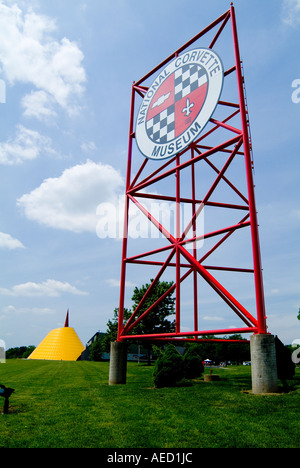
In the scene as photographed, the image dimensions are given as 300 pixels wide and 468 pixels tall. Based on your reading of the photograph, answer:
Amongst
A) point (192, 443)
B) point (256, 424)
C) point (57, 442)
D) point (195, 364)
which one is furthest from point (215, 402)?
point (195, 364)

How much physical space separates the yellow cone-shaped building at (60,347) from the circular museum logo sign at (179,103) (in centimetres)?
8561

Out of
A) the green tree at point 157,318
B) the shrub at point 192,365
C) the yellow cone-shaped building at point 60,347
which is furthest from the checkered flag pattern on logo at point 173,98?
the yellow cone-shaped building at point 60,347

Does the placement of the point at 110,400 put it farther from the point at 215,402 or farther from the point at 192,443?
the point at 192,443

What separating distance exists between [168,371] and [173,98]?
11.8 m

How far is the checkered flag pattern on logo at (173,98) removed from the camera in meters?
14.4

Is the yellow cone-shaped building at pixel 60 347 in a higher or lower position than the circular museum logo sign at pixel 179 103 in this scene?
lower

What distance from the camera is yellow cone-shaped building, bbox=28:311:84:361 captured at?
91.0 meters

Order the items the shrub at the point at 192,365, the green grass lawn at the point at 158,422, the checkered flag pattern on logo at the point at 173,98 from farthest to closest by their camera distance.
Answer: the shrub at the point at 192,365 → the checkered flag pattern on logo at the point at 173,98 → the green grass lawn at the point at 158,422

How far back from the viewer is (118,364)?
15.3 metres

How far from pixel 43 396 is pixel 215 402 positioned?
623 centimetres

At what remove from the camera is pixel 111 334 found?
2016 inches

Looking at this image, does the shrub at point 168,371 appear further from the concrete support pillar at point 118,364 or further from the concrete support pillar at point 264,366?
the concrete support pillar at point 264,366

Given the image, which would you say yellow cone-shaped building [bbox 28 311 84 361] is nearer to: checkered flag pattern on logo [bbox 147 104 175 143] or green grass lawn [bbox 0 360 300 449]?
checkered flag pattern on logo [bbox 147 104 175 143]
